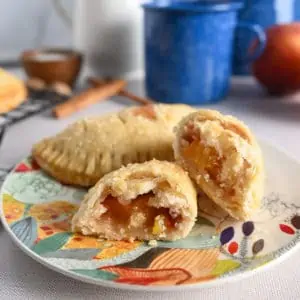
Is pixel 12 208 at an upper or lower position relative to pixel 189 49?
lower

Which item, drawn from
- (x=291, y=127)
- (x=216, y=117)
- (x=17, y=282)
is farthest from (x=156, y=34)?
(x=17, y=282)

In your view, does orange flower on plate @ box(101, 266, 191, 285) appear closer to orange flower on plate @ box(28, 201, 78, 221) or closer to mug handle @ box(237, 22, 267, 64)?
orange flower on plate @ box(28, 201, 78, 221)

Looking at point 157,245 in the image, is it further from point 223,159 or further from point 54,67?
point 54,67

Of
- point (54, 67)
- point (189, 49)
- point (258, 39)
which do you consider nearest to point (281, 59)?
point (258, 39)

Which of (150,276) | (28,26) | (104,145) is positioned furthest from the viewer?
(28,26)

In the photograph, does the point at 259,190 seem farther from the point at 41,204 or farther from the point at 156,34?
the point at 156,34

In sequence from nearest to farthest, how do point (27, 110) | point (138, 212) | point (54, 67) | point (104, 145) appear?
point (138, 212) → point (104, 145) → point (27, 110) → point (54, 67)

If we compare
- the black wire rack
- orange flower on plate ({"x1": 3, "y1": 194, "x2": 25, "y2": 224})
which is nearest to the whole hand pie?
the black wire rack
